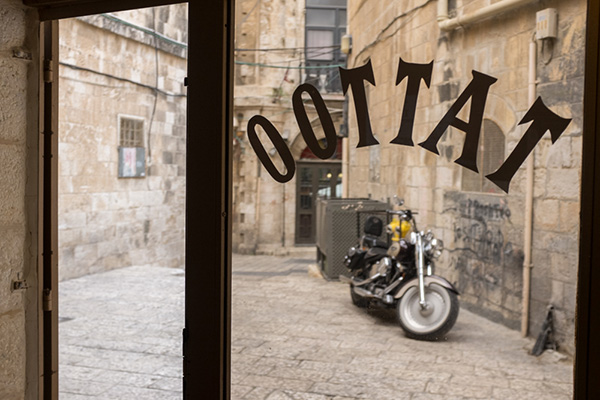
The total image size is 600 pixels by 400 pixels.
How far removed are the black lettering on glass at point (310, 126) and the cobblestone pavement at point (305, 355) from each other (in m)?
2.49

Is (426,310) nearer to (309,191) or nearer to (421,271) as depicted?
(421,271)

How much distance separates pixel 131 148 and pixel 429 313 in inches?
233

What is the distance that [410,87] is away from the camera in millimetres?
1783

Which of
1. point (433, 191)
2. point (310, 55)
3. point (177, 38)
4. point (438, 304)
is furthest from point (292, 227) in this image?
point (438, 304)

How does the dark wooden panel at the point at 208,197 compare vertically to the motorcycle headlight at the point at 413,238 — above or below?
above

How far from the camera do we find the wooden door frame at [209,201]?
5.76ft

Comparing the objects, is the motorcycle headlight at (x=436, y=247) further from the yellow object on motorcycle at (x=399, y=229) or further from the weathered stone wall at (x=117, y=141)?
the weathered stone wall at (x=117, y=141)

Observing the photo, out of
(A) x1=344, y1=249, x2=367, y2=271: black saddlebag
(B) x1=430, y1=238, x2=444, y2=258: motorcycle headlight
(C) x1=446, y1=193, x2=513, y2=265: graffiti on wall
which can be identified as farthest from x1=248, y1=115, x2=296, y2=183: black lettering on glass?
(A) x1=344, y1=249, x2=367, y2=271: black saddlebag

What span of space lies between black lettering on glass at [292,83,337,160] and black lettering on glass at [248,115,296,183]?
0.07 meters

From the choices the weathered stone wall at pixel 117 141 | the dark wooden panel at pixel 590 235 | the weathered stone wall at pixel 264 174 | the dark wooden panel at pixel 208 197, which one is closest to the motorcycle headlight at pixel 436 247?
the dark wooden panel at pixel 208 197

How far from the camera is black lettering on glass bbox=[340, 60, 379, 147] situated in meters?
1.80

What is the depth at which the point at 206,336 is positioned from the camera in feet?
5.85

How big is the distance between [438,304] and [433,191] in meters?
1.70

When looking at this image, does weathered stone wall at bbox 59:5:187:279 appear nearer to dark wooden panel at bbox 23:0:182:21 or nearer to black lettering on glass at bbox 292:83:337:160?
dark wooden panel at bbox 23:0:182:21
